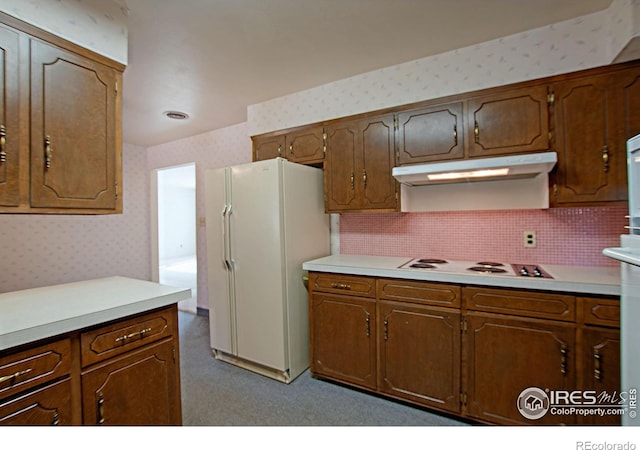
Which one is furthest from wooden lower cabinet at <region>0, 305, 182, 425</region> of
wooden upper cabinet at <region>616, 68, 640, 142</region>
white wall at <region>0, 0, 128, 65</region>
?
wooden upper cabinet at <region>616, 68, 640, 142</region>

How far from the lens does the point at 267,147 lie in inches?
117

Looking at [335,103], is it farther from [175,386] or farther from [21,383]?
[21,383]

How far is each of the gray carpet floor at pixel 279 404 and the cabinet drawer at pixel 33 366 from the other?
1.03 m

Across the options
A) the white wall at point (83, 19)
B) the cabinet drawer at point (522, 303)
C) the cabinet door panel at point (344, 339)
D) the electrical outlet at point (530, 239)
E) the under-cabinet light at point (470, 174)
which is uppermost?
the white wall at point (83, 19)

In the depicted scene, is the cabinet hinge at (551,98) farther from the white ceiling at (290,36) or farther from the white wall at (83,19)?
the white wall at (83,19)

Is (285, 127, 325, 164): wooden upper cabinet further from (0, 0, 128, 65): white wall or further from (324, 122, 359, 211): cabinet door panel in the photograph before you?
(0, 0, 128, 65): white wall

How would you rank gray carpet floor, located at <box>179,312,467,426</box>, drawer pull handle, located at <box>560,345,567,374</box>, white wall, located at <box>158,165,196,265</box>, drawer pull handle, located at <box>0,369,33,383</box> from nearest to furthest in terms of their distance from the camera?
drawer pull handle, located at <box>0,369,33,383</box> → drawer pull handle, located at <box>560,345,567,374</box> → gray carpet floor, located at <box>179,312,467,426</box> → white wall, located at <box>158,165,196,265</box>

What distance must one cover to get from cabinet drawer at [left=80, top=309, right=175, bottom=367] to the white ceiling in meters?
1.68

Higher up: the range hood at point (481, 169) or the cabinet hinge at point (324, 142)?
the cabinet hinge at point (324, 142)

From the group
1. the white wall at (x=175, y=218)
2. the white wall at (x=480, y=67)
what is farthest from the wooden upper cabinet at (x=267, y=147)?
the white wall at (x=175, y=218)

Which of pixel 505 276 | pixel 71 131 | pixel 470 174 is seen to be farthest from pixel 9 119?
pixel 505 276

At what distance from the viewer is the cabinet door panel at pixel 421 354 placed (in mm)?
1852

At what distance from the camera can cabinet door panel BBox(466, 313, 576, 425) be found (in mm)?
1594
